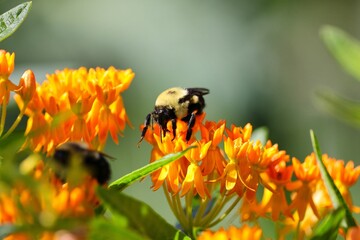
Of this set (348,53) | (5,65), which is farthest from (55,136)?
(348,53)

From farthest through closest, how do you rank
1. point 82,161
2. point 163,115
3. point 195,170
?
point 163,115, point 195,170, point 82,161

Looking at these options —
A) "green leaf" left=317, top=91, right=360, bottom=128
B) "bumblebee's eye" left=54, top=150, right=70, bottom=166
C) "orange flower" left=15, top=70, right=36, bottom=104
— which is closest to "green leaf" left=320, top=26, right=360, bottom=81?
"green leaf" left=317, top=91, right=360, bottom=128

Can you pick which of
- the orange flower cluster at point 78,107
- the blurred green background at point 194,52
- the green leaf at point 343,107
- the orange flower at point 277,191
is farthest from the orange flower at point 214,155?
the blurred green background at point 194,52

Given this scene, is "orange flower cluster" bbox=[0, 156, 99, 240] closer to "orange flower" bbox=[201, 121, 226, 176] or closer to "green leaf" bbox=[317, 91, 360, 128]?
"orange flower" bbox=[201, 121, 226, 176]

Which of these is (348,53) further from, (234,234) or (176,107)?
(234,234)

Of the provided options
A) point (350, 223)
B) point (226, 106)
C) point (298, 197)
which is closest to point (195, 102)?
point (298, 197)
